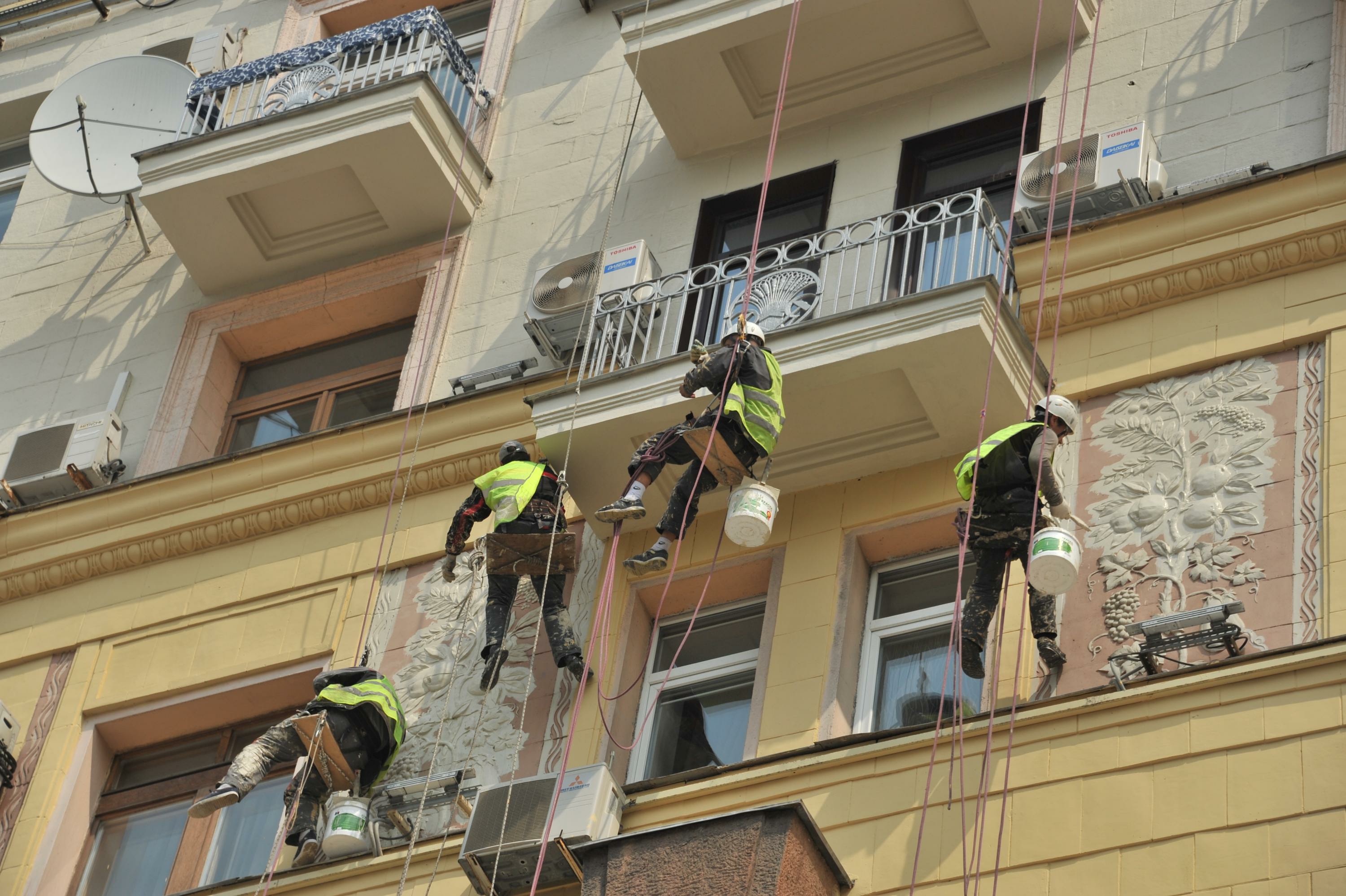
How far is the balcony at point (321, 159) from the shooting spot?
55.0ft

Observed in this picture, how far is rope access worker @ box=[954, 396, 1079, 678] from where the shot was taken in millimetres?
11914

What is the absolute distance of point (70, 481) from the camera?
649 inches

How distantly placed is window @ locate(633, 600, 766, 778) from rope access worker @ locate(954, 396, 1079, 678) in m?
1.55

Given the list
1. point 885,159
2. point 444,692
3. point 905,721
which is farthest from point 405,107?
point 905,721

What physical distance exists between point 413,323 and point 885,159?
12.6 ft

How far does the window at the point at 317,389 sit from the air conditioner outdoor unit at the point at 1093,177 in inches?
195

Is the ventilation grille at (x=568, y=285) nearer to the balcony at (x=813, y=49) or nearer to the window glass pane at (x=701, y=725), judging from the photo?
the balcony at (x=813, y=49)

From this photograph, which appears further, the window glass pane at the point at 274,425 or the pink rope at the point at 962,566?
the window glass pane at the point at 274,425

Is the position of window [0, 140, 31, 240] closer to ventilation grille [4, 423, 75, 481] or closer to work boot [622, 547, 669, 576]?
ventilation grille [4, 423, 75, 481]

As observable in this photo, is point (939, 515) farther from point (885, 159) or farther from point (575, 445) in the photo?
point (885, 159)

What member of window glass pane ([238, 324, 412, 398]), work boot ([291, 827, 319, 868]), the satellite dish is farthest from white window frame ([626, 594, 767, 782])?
the satellite dish

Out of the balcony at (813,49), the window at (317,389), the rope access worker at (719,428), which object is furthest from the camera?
the window at (317,389)

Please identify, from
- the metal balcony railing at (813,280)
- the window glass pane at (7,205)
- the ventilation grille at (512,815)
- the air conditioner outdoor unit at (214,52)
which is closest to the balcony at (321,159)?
the air conditioner outdoor unit at (214,52)

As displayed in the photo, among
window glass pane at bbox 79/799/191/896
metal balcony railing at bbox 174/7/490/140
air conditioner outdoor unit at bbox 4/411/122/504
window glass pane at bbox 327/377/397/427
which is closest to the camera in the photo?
window glass pane at bbox 79/799/191/896
